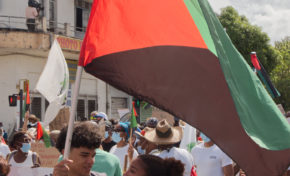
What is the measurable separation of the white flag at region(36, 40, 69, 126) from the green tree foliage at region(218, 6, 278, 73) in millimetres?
24221

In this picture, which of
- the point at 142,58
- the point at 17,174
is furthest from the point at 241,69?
the point at 17,174

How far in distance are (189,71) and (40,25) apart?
57.8 feet

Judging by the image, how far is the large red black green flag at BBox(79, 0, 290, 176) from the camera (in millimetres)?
2877

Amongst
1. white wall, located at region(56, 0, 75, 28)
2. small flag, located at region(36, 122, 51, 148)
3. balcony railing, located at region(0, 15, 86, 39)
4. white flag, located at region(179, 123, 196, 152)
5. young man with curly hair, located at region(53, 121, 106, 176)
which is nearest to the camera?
young man with curly hair, located at region(53, 121, 106, 176)

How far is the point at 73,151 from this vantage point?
303 cm

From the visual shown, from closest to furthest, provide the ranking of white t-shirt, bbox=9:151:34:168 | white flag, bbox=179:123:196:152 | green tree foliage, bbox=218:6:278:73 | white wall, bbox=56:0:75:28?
1. white t-shirt, bbox=9:151:34:168
2. white flag, bbox=179:123:196:152
3. white wall, bbox=56:0:75:28
4. green tree foliage, bbox=218:6:278:73

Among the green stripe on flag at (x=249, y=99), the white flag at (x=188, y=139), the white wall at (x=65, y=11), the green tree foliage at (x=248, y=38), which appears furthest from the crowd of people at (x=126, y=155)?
the green tree foliage at (x=248, y=38)

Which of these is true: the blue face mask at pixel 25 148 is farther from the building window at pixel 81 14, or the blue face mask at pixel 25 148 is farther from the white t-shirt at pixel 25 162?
the building window at pixel 81 14

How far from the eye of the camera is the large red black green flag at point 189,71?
2.88 m

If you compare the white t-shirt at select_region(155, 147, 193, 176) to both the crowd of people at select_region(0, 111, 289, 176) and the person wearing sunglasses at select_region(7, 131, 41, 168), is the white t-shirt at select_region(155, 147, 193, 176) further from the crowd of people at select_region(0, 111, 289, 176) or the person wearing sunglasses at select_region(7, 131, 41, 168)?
the person wearing sunglasses at select_region(7, 131, 41, 168)

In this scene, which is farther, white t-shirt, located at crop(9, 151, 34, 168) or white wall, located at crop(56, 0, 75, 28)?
white wall, located at crop(56, 0, 75, 28)

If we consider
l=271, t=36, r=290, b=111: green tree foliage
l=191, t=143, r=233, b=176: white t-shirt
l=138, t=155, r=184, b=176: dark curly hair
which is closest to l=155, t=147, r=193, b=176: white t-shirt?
l=191, t=143, r=233, b=176: white t-shirt

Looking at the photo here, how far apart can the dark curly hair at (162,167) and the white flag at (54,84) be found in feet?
7.23

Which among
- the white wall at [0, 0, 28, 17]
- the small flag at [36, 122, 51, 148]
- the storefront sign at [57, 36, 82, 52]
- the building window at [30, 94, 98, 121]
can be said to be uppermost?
the white wall at [0, 0, 28, 17]
